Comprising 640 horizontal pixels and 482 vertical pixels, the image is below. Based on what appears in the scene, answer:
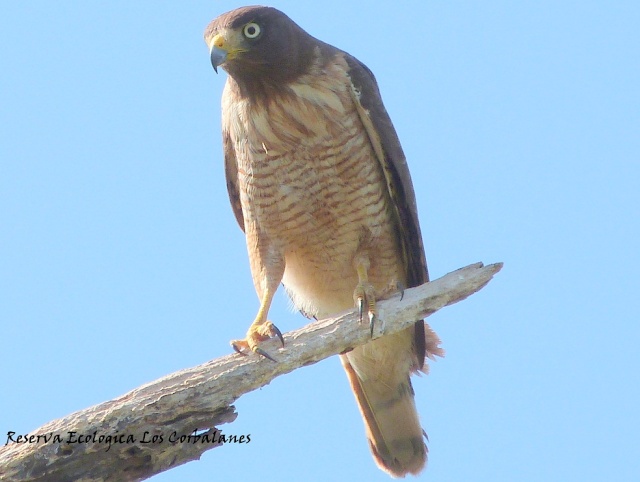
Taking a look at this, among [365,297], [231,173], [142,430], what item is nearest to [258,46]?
[231,173]

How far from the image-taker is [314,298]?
8.21 metres

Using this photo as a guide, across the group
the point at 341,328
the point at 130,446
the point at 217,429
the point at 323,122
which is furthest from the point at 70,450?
the point at 323,122

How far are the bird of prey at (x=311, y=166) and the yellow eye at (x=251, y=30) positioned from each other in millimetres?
10

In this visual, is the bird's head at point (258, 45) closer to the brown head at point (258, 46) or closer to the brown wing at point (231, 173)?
the brown head at point (258, 46)

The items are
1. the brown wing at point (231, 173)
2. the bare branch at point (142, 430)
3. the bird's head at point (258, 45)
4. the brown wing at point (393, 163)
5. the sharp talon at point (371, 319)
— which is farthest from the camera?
the brown wing at point (231, 173)

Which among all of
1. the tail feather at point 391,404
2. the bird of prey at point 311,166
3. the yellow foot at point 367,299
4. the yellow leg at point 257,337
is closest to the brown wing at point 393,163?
the bird of prey at point 311,166

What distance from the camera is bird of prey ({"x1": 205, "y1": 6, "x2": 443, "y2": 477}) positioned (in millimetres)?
7270

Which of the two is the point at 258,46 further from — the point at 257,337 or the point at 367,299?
the point at 257,337

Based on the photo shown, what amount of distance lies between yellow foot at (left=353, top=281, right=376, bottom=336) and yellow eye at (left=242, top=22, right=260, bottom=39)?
1990 millimetres

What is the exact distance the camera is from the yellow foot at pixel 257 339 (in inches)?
258

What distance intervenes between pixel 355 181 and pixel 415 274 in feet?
3.24

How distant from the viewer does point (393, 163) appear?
294 inches

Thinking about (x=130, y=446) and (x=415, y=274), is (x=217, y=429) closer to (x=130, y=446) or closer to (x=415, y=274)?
(x=130, y=446)

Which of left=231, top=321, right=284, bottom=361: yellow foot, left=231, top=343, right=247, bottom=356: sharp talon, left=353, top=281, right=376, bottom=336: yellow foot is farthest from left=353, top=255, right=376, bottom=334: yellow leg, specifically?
left=231, top=343, right=247, bottom=356: sharp talon
